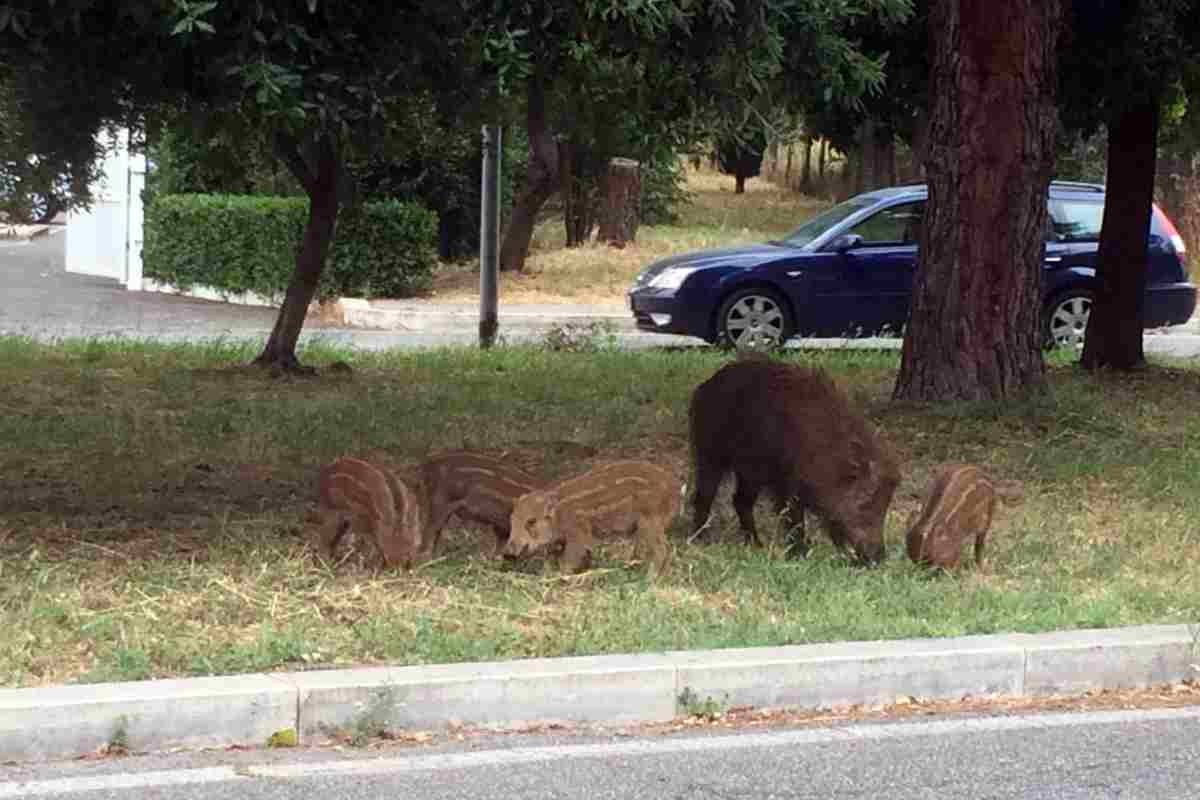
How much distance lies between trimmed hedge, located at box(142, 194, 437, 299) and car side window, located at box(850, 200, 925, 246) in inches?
286

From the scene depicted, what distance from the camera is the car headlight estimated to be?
17.6 meters

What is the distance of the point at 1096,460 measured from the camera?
1012cm

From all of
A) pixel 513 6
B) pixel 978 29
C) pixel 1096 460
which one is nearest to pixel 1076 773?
pixel 513 6

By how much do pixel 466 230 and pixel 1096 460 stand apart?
1748 centimetres

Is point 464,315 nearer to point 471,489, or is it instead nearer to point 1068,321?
point 1068,321

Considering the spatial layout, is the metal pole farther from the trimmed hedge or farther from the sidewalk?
the trimmed hedge

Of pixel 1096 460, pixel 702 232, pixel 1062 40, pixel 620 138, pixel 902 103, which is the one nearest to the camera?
pixel 1096 460

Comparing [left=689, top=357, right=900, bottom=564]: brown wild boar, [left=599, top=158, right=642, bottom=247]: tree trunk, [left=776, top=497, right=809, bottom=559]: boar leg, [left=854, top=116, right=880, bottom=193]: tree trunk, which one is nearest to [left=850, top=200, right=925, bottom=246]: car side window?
[left=599, top=158, right=642, bottom=247]: tree trunk

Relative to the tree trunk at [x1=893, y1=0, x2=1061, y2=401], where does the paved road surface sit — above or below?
below

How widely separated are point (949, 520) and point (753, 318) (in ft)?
33.6

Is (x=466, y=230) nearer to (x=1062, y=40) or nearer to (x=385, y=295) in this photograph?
(x=385, y=295)

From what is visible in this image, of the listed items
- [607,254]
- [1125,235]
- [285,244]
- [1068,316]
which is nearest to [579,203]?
[607,254]

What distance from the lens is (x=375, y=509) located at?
23.3 ft

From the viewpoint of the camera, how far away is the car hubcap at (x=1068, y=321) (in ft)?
58.4
